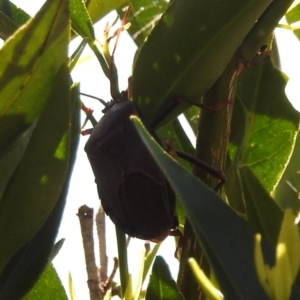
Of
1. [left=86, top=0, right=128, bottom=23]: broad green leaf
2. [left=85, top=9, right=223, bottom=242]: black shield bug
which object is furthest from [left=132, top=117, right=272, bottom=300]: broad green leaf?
[left=86, top=0, right=128, bottom=23]: broad green leaf

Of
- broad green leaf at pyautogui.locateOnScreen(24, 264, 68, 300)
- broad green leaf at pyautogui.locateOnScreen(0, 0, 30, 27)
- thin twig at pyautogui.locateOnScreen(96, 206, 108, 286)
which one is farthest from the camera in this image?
thin twig at pyautogui.locateOnScreen(96, 206, 108, 286)

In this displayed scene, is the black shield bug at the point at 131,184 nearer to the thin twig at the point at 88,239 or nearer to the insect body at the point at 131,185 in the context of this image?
the insect body at the point at 131,185

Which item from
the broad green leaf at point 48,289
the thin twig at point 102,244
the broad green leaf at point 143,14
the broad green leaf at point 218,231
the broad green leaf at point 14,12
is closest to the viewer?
the broad green leaf at point 218,231

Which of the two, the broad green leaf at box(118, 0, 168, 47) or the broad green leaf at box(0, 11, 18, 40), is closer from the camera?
the broad green leaf at box(0, 11, 18, 40)

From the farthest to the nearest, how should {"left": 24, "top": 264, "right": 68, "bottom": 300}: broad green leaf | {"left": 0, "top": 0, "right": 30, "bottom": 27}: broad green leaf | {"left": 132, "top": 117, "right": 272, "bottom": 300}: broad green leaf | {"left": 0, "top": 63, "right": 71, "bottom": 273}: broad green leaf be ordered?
1. {"left": 0, "top": 0, "right": 30, "bottom": 27}: broad green leaf
2. {"left": 24, "top": 264, "right": 68, "bottom": 300}: broad green leaf
3. {"left": 0, "top": 63, "right": 71, "bottom": 273}: broad green leaf
4. {"left": 132, "top": 117, "right": 272, "bottom": 300}: broad green leaf

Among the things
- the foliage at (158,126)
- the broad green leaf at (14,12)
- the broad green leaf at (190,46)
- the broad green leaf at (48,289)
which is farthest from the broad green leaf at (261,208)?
the broad green leaf at (14,12)

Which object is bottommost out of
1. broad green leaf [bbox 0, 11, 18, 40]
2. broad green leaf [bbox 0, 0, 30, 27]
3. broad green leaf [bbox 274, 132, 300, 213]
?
broad green leaf [bbox 274, 132, 300, 213]

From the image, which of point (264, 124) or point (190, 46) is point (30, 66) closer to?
point (190, 46)

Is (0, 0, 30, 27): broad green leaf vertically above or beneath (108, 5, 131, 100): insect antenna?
above

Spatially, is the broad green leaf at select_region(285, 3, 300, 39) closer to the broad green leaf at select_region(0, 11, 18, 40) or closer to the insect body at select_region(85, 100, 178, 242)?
the insect body at select_region(85, 100, 178, 242)
